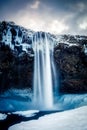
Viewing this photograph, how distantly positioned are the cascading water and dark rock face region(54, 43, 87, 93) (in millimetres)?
838

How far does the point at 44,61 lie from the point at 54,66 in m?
1.24

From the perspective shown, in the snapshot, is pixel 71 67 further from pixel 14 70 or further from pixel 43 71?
pixel 14 70

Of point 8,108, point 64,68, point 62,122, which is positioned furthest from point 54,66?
point 62,122

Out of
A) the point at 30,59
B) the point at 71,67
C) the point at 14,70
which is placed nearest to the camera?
the point at 30,59

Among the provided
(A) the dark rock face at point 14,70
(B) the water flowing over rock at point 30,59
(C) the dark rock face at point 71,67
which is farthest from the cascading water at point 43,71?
(C) the dark rock face at point 71,67

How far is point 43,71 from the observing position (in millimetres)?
19125

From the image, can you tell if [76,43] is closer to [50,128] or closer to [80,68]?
[80,68]

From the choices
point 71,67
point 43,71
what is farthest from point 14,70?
point 71,67

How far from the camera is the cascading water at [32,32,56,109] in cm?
1788

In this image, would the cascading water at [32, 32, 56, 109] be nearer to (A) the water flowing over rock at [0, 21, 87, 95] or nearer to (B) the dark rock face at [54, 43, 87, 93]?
(A) the water flowing over rock at [0, 21, 87, 95]

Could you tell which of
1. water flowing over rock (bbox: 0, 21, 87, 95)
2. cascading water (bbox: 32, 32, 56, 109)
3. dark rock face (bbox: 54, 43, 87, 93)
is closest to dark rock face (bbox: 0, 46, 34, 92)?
water flowing over rock (bbox: 0, 21, 87, 95)

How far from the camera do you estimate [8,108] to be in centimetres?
1738

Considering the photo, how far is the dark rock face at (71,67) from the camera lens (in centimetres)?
1823

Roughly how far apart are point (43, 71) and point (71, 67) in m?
2.91
